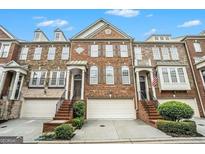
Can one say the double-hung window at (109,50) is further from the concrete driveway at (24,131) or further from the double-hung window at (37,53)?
the concrete driveway at (24,131)

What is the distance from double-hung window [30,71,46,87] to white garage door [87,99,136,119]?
16.5 feet

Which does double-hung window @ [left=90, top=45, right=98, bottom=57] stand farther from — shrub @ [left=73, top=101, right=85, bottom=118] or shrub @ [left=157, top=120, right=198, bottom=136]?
Result: shrub @ [left=157, top=120, right=198, bottom=136]

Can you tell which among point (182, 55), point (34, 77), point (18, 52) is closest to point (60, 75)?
point (34, 77)

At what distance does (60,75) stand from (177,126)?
10661 millimetres

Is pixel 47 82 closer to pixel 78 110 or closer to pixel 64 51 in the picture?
pixel 64 51

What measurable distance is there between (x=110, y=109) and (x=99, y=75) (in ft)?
10.6

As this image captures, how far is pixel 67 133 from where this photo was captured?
231 inches

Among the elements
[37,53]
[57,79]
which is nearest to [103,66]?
[57,79]

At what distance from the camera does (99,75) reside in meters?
12.9

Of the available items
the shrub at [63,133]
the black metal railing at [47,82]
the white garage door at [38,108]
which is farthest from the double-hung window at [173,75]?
the white garage door at [38,108]

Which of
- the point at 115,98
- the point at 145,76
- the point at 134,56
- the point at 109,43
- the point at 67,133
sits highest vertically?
the point at 109,43

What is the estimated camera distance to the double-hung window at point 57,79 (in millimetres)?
13302

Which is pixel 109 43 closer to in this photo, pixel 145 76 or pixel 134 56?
pixel 134 56

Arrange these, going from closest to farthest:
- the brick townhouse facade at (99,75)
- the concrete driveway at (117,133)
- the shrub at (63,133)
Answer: the shrub at (63,133)
the concrete driveway at (117,133)
the brick townhouse facade at (99,75)
